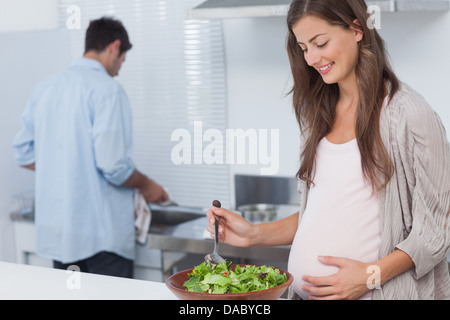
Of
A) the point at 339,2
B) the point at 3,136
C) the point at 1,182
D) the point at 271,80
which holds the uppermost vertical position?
the point at 339,2

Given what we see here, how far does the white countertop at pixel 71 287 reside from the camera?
3.67 feet

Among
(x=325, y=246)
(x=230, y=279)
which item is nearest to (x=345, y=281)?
(x=325, y=246)

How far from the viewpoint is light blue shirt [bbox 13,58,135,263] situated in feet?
6.88

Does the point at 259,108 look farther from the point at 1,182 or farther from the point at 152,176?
the point at 1,182

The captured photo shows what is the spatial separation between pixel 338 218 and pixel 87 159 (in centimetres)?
127

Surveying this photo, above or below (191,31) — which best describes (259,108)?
below

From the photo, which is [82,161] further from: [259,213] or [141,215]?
[259,213]

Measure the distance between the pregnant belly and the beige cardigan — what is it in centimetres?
3

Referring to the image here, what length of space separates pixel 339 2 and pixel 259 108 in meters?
1.36

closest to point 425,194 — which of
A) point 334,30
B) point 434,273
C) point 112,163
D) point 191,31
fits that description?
point 434,273

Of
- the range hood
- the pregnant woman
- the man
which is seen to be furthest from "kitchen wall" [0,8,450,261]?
the pregnant woman

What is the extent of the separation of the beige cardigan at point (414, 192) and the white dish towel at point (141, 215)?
133 centimetres

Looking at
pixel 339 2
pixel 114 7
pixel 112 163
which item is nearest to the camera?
pixel 339 2
